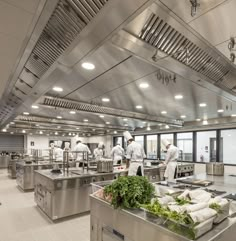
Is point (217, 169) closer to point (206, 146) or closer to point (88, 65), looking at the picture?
point (88, 65)

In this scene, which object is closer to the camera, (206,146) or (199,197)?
(199,197)

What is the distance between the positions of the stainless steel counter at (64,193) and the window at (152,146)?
5870 millimetres

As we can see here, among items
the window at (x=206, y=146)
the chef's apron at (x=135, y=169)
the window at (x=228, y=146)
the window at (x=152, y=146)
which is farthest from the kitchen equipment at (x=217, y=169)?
the window at (x=152, y=146)

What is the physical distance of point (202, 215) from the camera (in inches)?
48.0

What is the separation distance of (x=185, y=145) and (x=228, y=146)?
167cm

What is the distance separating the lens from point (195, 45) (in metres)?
1.81

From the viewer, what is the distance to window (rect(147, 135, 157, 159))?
955 cm

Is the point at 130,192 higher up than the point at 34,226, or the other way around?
the point at 130,192

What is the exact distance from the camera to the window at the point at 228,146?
679 cm

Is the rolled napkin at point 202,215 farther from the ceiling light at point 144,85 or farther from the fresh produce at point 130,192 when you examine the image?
the ceiling light at point 144,85

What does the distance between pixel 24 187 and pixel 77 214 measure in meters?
2.75

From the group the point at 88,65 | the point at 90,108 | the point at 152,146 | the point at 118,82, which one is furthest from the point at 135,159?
the point at 152,146

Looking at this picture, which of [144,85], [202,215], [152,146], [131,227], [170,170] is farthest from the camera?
[152,146]

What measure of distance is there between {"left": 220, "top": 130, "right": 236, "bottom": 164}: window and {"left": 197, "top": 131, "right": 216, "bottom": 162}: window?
0.28 meters
